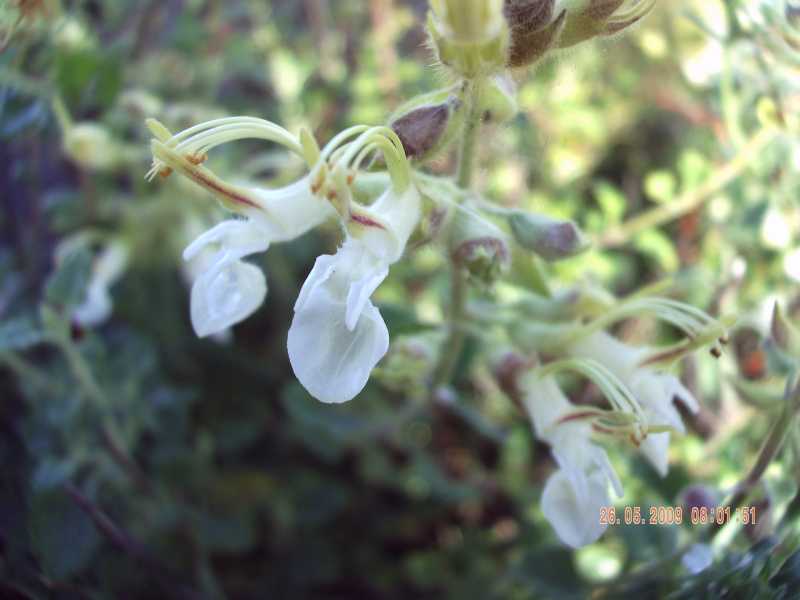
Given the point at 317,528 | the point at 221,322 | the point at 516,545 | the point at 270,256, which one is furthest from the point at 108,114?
the point at 516,545

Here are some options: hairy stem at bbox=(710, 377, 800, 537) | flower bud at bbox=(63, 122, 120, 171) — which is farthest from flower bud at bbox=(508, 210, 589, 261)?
flower bud at bbox=(63, 122, 120, 171)

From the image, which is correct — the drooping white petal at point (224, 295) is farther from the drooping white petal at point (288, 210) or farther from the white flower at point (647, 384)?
the white flower at point (647, 384)

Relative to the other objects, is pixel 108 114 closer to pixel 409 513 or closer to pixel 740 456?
pixel 409 513

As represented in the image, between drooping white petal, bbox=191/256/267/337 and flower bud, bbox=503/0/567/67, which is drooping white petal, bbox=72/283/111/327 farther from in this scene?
flower bud, bbox=503/0/567/67

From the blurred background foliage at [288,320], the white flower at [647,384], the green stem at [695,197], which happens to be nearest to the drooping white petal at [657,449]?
the white flower at [647,384]

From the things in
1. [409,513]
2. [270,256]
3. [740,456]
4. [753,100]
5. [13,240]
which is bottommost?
[740,456]

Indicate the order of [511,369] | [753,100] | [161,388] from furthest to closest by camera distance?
[161,388] < [753,100] < [511,369]

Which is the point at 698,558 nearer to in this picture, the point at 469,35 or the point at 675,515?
the point at 675,515
